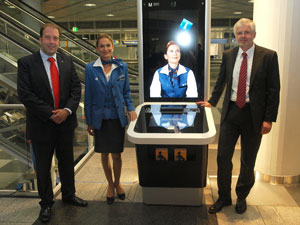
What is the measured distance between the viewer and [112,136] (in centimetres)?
267

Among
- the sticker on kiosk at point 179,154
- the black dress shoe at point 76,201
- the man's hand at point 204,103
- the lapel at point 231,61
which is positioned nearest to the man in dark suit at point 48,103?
the black dress shoe at point 76,201

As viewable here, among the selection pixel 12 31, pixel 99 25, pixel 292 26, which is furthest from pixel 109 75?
pixel 99 25

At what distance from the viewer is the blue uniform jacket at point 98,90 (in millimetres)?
2551

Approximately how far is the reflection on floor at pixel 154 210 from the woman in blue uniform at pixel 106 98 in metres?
0.58

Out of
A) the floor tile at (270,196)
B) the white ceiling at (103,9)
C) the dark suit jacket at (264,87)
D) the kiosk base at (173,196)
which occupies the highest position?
the white ceiling at (103,9)

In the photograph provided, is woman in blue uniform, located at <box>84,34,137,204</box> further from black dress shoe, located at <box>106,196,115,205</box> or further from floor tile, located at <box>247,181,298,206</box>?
floor tile, located at <box>247,181,298,206</box>

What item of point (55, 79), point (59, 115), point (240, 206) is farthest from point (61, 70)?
point (240, 206)

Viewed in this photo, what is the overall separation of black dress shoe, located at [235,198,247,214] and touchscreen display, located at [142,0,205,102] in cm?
105

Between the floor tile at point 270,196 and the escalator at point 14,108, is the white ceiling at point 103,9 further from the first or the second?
the floor tile at point 270,196

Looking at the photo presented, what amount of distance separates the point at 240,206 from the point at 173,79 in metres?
1.35

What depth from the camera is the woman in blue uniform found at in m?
2.55

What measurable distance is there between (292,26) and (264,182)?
5.54 ft

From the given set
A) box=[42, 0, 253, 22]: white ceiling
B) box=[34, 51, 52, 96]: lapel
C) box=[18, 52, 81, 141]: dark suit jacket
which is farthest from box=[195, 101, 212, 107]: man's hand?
box=[42, 0, 253, 22]: white ceiling

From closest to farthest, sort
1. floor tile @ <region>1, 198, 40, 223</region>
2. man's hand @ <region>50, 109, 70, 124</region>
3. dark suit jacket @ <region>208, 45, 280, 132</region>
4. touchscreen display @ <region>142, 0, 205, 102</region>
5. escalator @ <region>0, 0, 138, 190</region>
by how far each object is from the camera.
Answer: dark suit jacket @ <region>208, 45, 280, 132</region>, man's hand @ <region>50, 109, 70, 124</region>, floor tile @ <region>1, 198, 40, 223</region>, touchscreen display @ <region>142, 0, 205, 102</region>, escalator @ <region>0, 0, 138, 190</region>
